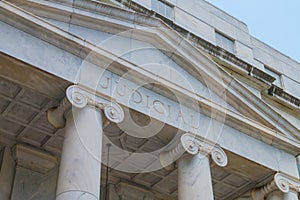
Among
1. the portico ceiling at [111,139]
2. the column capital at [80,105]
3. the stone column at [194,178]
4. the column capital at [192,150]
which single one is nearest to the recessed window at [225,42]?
the portico ceiling at [111,139]

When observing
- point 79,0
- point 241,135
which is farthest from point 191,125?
point 79,0

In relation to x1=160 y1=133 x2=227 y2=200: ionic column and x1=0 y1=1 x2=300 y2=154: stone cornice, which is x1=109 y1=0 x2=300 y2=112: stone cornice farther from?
x1=160 y1=133 x2=227 y2=200: ionic column

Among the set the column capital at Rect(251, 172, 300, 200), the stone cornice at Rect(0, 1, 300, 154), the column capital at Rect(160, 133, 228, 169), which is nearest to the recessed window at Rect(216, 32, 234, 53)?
the stone cornice at Rect(0, 1, 300, 154)

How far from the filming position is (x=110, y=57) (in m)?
16.7

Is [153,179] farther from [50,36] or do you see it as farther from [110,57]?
[50,36]

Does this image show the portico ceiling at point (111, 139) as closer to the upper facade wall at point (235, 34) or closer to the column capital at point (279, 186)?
the column capital at point (279, 186)

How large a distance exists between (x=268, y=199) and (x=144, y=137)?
5163 millimetres

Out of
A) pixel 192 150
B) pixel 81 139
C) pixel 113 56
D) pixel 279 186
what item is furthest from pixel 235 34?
pixel 81 139

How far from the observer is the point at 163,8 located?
2681cm

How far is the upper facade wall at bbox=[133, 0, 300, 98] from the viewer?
90.1ft

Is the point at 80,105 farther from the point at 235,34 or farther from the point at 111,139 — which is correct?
the point at 235,34

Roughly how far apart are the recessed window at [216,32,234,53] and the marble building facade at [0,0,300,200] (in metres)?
9.32

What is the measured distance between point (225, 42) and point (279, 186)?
12025 mm

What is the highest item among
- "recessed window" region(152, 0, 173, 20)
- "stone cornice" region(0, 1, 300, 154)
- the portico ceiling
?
"recessed window" region(152, 0, 173, 20)
